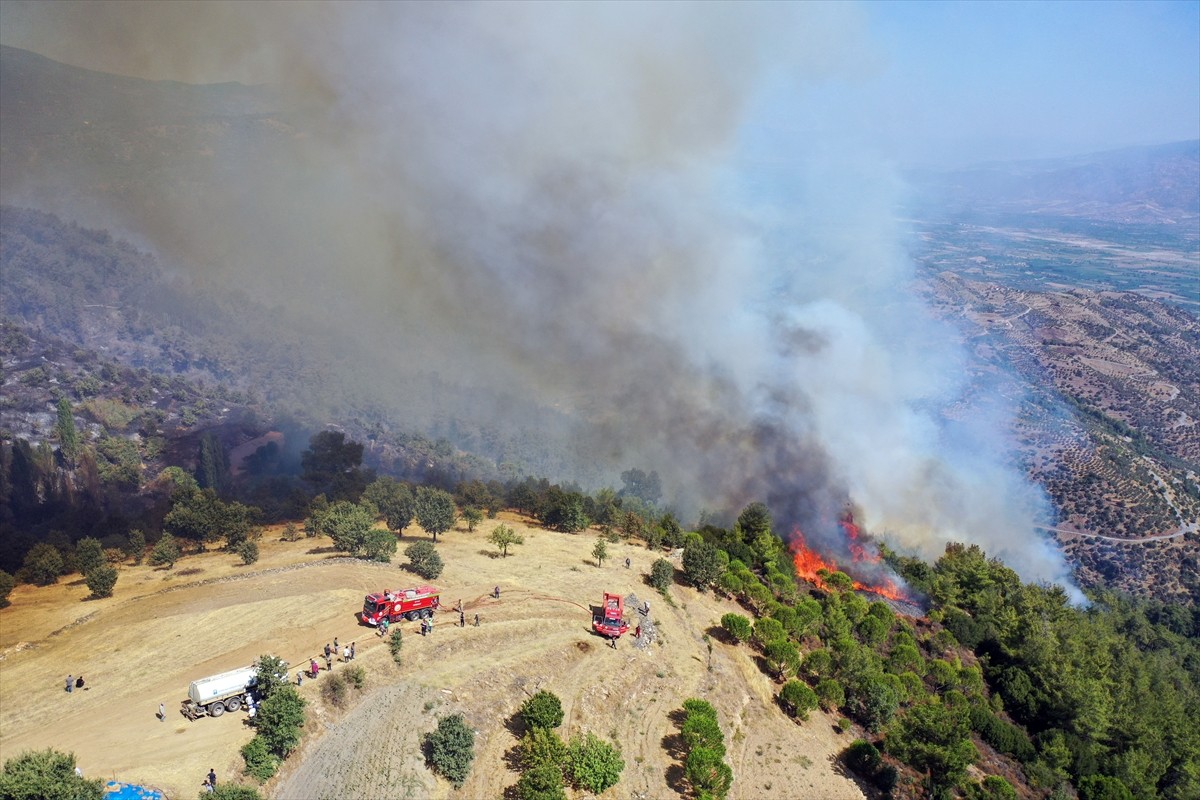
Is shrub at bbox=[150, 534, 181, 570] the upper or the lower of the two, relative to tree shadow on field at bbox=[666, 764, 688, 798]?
upper

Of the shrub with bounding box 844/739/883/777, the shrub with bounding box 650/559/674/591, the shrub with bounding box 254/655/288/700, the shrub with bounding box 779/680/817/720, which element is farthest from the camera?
the shrub with bounding box 650/559/674/591

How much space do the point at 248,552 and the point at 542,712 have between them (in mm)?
22400

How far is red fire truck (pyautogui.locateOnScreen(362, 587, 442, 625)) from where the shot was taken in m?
33.8

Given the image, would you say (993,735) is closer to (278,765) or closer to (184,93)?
(278,765)

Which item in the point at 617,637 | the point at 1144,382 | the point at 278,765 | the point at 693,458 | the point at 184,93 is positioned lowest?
the point at 1144,382

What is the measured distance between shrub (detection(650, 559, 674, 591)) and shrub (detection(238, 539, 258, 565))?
22.7 metres

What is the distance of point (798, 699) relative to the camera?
118ft

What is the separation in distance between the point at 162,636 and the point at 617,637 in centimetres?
2048

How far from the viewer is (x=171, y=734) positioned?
26.2 m

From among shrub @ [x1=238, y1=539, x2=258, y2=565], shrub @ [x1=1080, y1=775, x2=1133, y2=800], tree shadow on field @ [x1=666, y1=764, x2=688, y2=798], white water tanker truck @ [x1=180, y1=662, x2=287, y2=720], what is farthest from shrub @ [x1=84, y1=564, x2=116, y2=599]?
shrub @ [x1=1080, y1=775, x2=1133, y2=800]

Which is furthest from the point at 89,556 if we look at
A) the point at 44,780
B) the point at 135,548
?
the point at 44,780

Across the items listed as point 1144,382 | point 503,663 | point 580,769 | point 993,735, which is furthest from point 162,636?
point 1144,382

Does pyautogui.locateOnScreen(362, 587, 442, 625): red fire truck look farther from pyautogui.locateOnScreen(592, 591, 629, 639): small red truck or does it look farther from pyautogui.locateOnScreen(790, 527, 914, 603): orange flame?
pyautogui.locateOnScreen(790, 527, 914, 603): orange flame

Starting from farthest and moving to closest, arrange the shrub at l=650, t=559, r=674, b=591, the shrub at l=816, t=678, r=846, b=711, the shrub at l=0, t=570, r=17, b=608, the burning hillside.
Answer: the burning hillside → the shrub at l=650, t=559, r=674, b=591 → the shrub at l=0, t=570, r=17, b=608 → the shrub at l=816, t=678, r=846, b=711
